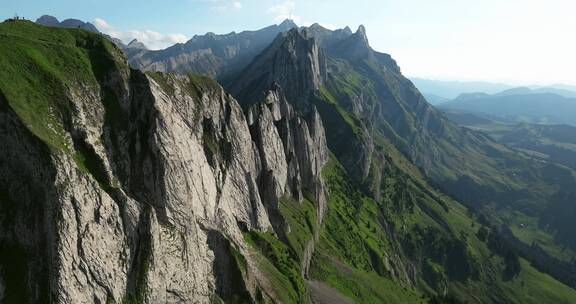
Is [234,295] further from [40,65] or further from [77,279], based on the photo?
[40,65]

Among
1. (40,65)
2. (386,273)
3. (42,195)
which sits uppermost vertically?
(40,65)

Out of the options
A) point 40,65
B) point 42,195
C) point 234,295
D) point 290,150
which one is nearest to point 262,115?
point 290,150

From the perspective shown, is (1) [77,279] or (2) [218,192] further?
(2) [218,192]

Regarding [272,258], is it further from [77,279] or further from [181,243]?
[77,279]

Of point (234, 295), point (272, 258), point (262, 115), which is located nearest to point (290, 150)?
point (262, 115)

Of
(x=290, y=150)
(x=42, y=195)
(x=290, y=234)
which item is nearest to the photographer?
(x=42, y=195)

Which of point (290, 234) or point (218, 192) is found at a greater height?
point (218, 192)

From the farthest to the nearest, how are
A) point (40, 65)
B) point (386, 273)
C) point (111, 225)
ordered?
1. point (386, 273)
2. point (40, 65)
3. point (111, 225)
